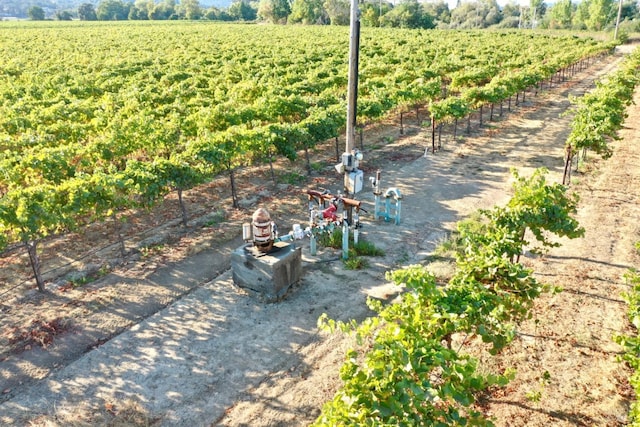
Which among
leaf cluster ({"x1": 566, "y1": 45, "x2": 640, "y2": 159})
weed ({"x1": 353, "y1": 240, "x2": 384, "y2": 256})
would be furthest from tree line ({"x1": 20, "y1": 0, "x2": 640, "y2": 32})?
weed ({"x1": 353, "y1": 240, "x2": 384, "y2": 256})

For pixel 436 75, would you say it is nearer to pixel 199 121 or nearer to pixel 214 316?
pixel 199 121

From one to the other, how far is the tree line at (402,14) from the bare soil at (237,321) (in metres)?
99.2

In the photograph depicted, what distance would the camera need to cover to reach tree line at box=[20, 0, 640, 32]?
377 ft

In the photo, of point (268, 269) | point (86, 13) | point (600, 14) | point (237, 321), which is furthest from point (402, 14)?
point (86, 13)

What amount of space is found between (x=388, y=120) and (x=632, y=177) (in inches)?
559

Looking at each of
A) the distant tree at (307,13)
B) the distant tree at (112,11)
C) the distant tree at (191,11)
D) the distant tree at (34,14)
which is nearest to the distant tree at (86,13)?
the distant tree at (112,11)

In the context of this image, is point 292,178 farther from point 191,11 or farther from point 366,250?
point 191,11

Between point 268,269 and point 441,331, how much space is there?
208 inches

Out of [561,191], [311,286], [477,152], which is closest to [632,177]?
[477,152]

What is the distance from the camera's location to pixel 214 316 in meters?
11.1

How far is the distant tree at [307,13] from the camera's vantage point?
132 metres

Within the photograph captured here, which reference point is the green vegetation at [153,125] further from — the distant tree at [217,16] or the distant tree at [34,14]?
the distant tree at [34,14]

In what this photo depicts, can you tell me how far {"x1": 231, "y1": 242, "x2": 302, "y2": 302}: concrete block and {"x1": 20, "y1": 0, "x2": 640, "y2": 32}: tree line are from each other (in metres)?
103

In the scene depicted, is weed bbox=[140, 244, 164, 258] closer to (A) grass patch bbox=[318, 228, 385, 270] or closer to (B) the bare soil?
(B) the bare soil
